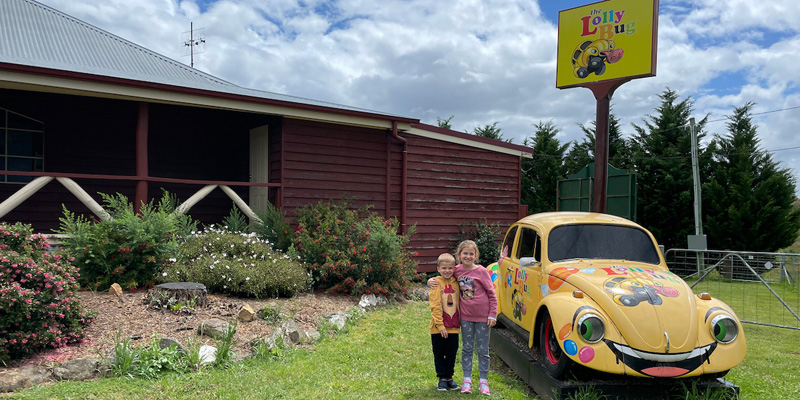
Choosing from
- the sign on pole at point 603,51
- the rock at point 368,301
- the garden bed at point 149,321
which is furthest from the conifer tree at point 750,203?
the garden bed at point 149,321

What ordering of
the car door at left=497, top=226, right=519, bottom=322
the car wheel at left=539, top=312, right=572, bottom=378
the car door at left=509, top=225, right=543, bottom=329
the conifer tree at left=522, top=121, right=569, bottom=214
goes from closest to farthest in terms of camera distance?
1. the car wheel at left=539, top=312, right=572, bottom=378
2. the car door at left=509, top=225, right=543, bottom=329
3. the car door at left=497, top=226, right=519, bottom=322
4. the conifer tree at left=522, top=121, right=569, bottom=214

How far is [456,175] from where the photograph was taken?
12.7 m

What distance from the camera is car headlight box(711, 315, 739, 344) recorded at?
4223 mm

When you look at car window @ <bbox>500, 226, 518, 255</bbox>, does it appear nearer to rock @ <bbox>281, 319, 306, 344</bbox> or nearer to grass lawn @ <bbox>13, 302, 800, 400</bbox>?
grass lawn @ <bbox>13, 302, 800, 400</bbox>

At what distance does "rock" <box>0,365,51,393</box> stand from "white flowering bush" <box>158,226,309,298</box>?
7.96 feet

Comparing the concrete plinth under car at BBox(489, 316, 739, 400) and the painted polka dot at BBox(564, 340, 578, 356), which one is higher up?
the painted polka dot at BBox(564, 340, 578, 356)

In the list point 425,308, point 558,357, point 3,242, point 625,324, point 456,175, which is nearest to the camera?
point 625,324

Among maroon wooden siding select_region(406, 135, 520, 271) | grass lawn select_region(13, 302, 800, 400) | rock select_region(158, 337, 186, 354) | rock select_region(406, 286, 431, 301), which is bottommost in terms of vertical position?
rock select_region(406, 286, 431, 301)

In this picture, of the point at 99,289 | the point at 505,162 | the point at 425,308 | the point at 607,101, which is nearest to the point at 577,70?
the point at 607,101

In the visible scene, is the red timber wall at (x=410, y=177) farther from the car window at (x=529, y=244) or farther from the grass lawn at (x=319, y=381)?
the car window at (x=529, y=244)

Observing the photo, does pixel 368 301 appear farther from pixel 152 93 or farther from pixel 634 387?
pixel 634 387

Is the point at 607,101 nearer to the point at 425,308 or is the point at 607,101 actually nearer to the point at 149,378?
the point at 425,308

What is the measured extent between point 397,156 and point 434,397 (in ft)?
25.4

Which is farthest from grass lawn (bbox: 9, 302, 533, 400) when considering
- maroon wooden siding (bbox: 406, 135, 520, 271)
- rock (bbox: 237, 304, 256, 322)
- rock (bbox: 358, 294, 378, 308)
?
maroon wooden siding (bbox: 406, 135, 520, 271)
